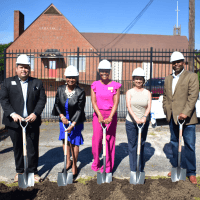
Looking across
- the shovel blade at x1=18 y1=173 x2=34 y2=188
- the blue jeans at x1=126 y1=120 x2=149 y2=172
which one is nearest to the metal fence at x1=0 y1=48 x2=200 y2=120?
the blue jeans at x1=126 y1=120 x2=149 y2=172

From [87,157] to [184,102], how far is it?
2341 mm

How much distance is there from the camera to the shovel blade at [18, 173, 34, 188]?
3.11 metres

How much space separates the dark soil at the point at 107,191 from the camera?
288 centimetres

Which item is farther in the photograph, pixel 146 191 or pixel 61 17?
pixel 61 17

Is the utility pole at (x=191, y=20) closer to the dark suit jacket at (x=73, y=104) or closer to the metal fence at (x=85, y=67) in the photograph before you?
the metal fence at (x=85, y=67)

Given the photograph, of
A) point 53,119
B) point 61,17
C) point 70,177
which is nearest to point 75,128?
point 70,177

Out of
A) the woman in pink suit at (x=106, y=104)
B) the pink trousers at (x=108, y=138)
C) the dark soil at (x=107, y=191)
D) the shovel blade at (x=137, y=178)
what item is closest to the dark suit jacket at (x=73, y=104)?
the woman in pink suit at (x=106, y=104)

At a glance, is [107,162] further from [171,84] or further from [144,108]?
[171,84]

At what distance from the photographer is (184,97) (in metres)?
3.39

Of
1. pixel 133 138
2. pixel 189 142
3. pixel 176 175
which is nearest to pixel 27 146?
pixel 133 138

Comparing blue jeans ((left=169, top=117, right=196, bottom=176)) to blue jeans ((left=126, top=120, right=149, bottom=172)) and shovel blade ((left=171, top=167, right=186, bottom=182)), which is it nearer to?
shovel blade ((left=171, top=167, right=186, bottom=182))

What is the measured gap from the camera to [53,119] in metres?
8.45

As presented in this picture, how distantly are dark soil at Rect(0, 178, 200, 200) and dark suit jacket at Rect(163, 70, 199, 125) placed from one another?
1031mm

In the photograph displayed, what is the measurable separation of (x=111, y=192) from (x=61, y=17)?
21.5 metres
